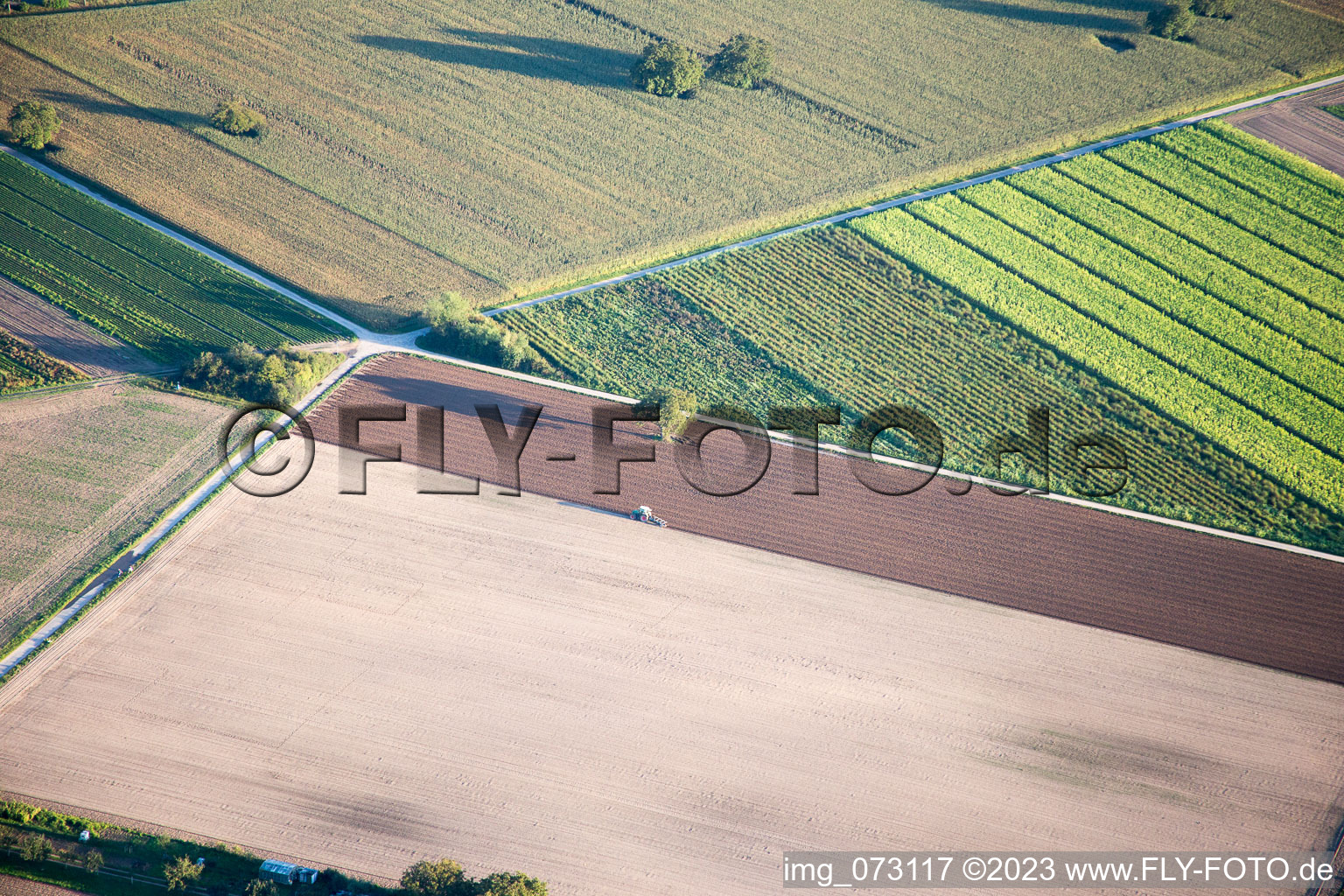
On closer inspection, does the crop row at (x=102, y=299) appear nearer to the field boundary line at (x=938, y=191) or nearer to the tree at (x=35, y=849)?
the field boundary line at (x=938, y=191)

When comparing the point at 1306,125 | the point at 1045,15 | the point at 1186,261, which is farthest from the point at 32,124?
the point at 1306,125

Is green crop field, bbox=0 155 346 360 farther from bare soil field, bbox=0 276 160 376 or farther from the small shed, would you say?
the small shed

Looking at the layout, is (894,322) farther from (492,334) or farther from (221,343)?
(221,343)

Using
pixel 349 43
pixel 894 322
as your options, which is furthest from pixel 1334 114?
pixel 349 43

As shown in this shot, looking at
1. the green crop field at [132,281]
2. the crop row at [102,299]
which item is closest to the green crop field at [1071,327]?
the green crop field at [132,281]

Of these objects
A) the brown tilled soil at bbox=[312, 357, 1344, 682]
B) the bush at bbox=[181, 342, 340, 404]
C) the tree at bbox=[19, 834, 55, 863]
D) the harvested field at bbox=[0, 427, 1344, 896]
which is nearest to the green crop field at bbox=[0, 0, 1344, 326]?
the bush at bbox=[181, 342, 340, 404]
